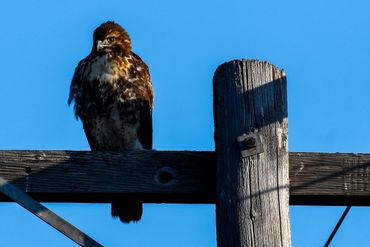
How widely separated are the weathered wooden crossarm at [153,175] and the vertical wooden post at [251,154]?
109 millimetres

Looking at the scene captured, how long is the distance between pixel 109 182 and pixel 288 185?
597 millimetres

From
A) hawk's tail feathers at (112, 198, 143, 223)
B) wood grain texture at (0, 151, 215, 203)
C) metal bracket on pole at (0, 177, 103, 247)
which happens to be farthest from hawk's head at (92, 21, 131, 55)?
metal bracket on pole at (0, 177, 103, 247)

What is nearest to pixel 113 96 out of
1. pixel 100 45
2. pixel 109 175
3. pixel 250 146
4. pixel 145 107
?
pixel 145 107

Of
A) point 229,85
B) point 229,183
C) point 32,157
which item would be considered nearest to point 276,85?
point 229,85

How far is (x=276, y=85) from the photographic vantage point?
119 inches

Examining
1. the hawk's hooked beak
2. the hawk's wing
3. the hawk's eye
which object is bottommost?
the hawk's wing

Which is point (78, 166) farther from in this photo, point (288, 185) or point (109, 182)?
point (288, 185)

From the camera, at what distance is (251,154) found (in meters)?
2.97

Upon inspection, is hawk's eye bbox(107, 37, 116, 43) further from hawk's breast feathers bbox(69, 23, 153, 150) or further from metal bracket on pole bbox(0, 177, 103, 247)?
metal bracket on pole bbox(0, 177, 103, 247)

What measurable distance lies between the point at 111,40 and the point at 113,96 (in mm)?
622

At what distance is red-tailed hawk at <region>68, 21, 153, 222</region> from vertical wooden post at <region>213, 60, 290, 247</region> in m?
2.80

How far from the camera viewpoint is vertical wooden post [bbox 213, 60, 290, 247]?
2.86m

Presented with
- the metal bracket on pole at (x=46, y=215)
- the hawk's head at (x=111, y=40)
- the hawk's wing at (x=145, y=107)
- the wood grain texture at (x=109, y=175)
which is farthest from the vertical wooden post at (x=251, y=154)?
the hawk's head at (x=111, y=40)

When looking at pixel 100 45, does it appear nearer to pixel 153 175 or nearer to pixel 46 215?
pixel 153 175
